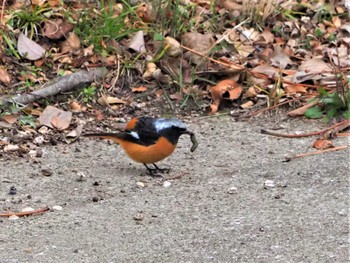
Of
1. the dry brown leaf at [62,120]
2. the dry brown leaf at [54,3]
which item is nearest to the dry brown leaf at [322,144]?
the dry brown leaf at [62,120]

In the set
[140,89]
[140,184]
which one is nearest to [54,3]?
[140,89]

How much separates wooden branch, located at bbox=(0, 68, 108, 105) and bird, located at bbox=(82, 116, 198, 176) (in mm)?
1083

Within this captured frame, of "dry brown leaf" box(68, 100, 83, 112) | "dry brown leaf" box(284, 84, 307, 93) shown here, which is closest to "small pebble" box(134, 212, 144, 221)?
"dry brown leaf" box(68, 100, 83, 112)

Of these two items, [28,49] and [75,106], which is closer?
[75,106]

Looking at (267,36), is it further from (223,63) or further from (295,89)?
(295,89)

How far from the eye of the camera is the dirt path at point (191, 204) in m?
4.92

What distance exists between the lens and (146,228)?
5273 mm

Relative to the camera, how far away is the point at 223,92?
24.9 ft

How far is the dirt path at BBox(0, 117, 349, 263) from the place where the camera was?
4.92 metres

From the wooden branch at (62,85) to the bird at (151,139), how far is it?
108cm

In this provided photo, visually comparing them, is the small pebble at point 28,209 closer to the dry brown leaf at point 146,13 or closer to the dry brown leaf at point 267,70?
the dry brown leaf at point 267,70

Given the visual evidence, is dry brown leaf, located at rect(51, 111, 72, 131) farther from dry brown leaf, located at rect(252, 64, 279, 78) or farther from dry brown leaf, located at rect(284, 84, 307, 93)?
dry brown leaf, located at rect(284, 84, 307, 93)

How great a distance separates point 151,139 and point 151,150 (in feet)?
0.28

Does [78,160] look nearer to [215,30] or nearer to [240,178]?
[240,178]
